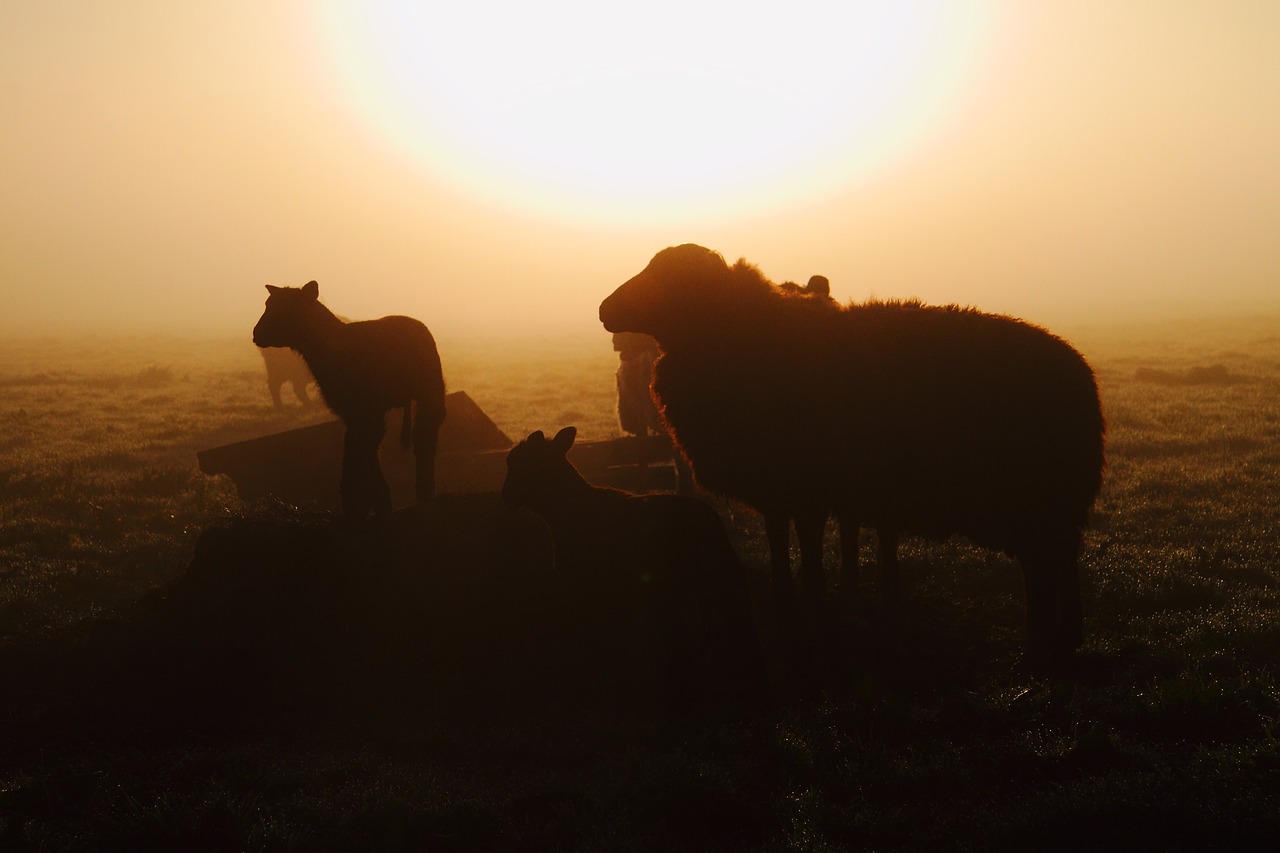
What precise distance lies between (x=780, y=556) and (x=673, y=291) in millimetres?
2183

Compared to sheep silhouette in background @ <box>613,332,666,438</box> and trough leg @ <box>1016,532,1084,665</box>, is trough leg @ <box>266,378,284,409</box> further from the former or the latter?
trough leg @ <box>1016,532,1084,665</box>

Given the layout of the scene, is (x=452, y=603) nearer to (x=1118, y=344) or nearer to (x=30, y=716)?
(x=30, y=716)

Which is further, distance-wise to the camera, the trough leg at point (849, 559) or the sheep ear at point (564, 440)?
the trough leg at point (849, 559)

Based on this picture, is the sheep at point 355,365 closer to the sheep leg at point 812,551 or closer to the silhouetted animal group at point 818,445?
the silhouetted animal group at point 818,445

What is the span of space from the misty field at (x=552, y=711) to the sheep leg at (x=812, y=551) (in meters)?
0.24

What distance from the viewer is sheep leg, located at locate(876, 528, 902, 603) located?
831cm

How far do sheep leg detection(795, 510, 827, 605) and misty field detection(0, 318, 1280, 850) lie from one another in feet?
0.79

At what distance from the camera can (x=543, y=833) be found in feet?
15.3

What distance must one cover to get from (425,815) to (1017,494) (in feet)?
13.9

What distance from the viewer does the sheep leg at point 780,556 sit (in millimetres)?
7492

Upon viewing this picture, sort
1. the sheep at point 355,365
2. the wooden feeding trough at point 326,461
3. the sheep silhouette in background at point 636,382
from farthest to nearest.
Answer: the sheep silhouette in background at point 636,382 → the wooden feeding trough at point 326,461 → the sheep at point 355,365

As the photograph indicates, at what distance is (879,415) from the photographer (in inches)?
277

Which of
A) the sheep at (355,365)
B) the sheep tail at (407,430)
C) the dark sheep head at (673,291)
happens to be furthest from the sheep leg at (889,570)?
the sheep tail at (407,430)

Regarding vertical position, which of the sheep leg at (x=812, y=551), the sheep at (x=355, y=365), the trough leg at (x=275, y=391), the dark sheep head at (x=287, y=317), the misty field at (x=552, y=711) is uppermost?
the dark sheep head at (x=287, y=317)
